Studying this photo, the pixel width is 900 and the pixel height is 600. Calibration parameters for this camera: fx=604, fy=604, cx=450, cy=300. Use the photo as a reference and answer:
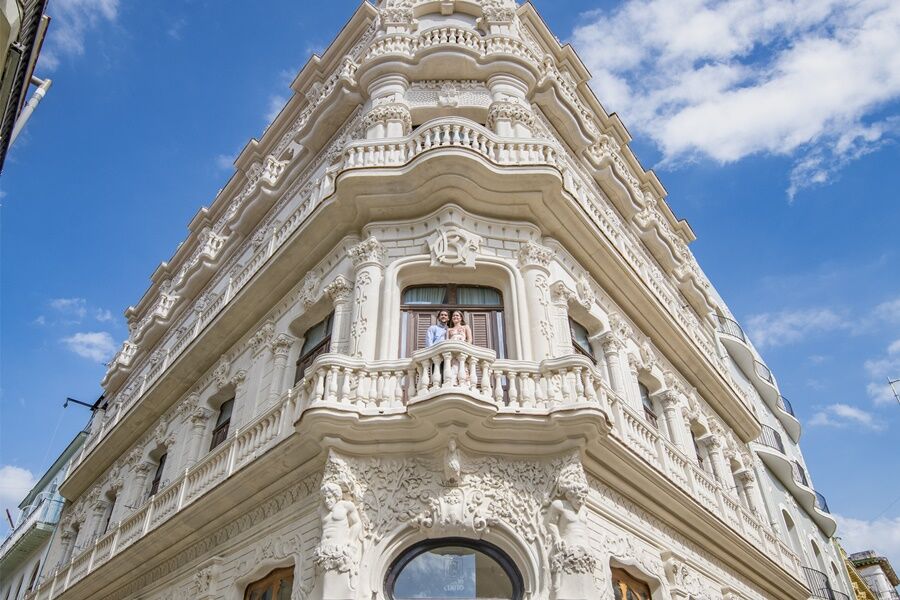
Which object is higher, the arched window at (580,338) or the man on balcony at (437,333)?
the arched window at (580,338)

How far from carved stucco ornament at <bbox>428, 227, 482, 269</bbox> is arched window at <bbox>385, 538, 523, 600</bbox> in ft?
16.5

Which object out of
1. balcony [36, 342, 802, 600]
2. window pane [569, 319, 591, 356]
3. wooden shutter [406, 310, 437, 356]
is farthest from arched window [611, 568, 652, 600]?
wooden shutter [406, 310, 437, 356]

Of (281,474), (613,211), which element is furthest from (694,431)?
(281,474)

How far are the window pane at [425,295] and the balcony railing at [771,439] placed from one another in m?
18.9

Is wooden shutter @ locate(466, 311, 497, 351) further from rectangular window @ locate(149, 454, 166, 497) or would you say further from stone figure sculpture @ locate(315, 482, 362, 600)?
rectangular window @ locate(149, 454, 166, 497)

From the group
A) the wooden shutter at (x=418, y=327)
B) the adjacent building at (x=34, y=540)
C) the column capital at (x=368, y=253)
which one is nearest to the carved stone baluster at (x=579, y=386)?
the wooden shutter at (x=418, y=327)

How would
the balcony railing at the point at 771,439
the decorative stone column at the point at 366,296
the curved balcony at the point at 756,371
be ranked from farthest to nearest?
1. the curved balcony at the point at 756,371
2. the balcony railing at the point at 771,439
3. the decorative stone column at the point at 366,296

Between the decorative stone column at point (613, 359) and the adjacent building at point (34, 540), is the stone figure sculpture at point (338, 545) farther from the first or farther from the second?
the adjacent building at point (34, 540)

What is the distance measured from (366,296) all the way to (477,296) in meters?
2.19

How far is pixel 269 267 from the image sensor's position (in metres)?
14.2

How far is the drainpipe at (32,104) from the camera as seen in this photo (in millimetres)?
11484

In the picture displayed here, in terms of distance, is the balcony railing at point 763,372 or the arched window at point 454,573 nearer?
the arched window at point 454,573

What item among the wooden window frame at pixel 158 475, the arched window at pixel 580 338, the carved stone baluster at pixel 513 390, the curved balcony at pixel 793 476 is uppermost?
the curved balcony at pixel 793 476

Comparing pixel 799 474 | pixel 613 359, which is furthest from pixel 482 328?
pixel 799 474
